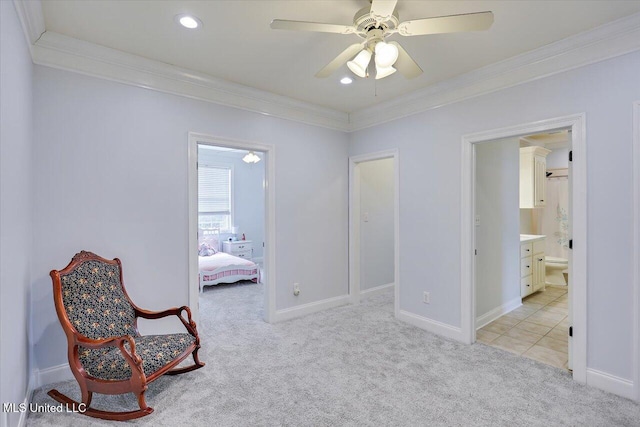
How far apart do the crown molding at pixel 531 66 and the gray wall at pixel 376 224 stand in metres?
1.24

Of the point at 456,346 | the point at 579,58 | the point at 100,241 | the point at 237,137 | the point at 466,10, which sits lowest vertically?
the point at 456,346

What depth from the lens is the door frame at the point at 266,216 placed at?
3.18m

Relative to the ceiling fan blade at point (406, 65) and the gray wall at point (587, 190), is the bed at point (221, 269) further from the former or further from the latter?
the ceiling fan blade at point (406, 65)

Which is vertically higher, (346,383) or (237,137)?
(237,137)

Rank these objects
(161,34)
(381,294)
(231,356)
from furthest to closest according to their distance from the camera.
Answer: (381,294) → (231,356) → (161,34)

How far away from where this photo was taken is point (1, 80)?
152 centimetres

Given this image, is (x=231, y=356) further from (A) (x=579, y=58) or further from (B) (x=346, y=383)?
(A) (x=579, y=58)

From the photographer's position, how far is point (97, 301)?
2.40 metres

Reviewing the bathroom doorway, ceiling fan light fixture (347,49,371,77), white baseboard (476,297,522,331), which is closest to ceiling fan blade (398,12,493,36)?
ceiling fan light fixture (347,49,371,77)

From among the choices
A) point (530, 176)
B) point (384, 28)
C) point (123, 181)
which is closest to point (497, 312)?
point (530, 176)

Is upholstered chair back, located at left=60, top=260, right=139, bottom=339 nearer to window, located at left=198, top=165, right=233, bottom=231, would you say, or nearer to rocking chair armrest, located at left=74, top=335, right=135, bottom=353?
rocking chair armrest, located at left=74, top=335, right=135, bottom=353

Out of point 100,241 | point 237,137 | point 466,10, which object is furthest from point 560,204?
point 100,241

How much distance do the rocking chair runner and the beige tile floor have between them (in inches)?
117

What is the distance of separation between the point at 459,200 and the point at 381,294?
233 cm
